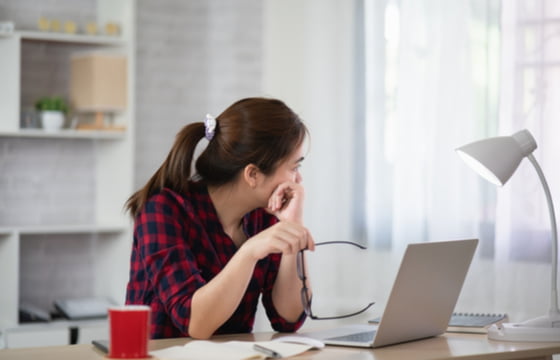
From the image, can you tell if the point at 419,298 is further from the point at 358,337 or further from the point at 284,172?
the point at 284,172

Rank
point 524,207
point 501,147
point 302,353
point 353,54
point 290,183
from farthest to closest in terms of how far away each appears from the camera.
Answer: point 353,54 < point 524,207 < point 290,183 < point 501,147 < point 302,353

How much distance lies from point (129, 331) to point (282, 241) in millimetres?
413

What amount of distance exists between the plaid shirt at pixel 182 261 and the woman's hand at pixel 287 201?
0.39ft

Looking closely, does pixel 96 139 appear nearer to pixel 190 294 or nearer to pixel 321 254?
pixel 321 254

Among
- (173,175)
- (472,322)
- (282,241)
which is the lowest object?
(472,322)

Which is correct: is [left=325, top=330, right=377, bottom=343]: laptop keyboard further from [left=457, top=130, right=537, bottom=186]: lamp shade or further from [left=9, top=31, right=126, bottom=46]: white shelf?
Result: [left=9, top=31, right=126, bottom=46]: white shelf

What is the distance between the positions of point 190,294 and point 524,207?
1.49m

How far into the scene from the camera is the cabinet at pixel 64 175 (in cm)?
351

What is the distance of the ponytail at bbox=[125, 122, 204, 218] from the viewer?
2.04m

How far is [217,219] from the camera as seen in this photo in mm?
2131

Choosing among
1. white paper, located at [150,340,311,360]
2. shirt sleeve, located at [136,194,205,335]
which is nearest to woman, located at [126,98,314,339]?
shirt sleeve, located at [136,194,205,335]

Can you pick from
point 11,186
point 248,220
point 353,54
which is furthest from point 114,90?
point 248,220

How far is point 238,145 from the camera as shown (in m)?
2.05

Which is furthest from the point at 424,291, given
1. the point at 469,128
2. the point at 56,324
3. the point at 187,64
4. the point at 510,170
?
the point at 187,64
